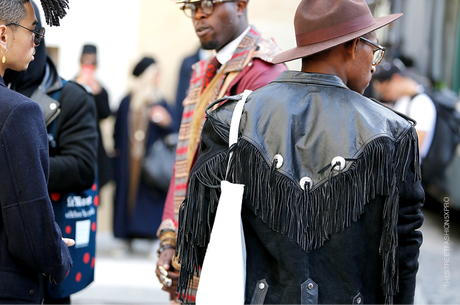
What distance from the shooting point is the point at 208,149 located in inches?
80.0

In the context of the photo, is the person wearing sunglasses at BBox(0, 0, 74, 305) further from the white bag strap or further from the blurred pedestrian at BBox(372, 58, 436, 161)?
the blurred pedestrian at BBox(372, 58, 436, 161)

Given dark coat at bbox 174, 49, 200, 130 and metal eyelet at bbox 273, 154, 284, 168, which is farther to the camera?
dark coat at bbox 174, 49, 200, 130

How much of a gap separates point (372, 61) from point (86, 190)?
1568 mm

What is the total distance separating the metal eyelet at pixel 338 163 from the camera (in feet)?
6.07

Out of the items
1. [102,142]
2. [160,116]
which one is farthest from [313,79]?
[160,116]

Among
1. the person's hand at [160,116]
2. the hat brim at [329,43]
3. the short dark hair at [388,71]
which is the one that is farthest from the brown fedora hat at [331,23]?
the person's hand at [160,116]

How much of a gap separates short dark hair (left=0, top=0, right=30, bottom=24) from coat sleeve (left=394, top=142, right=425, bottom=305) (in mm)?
1517

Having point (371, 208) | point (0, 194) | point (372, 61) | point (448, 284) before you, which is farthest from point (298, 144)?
point (448, 284)

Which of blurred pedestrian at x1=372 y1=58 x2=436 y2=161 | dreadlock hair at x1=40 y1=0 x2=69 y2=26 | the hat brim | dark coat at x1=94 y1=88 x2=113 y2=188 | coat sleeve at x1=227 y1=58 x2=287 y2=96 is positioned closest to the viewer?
the hat brim

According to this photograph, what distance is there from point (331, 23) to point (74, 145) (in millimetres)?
1432

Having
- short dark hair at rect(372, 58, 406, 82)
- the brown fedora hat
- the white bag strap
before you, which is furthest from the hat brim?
short dark hair at rect(372, 58, 406, 82)

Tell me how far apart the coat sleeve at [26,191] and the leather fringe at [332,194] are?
0.61 meters

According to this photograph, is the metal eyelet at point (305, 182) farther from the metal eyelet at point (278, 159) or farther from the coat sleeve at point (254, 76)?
the coat sleeve at point (254, 76)

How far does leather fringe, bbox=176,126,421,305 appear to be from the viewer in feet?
6.09
